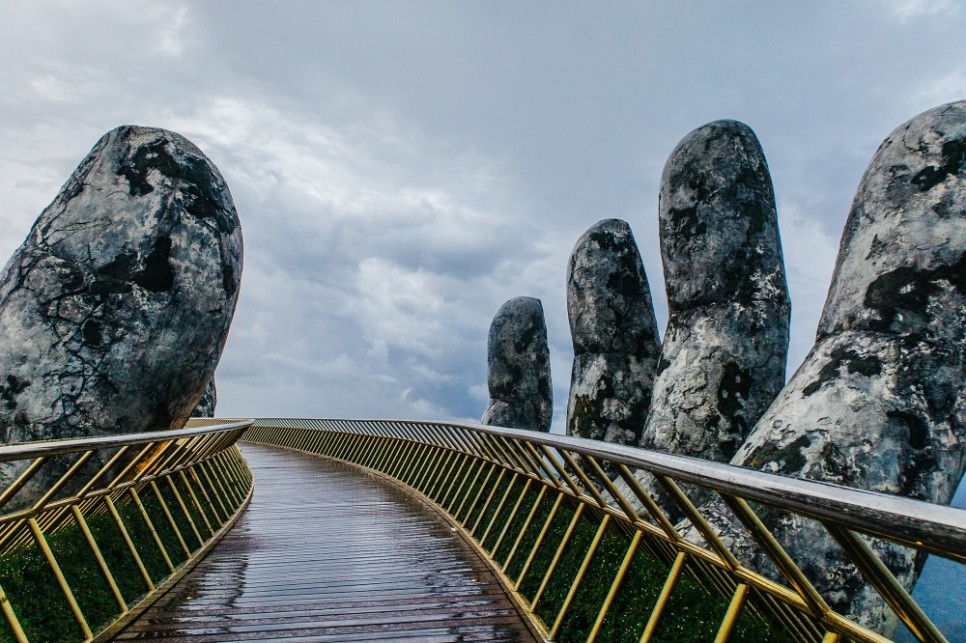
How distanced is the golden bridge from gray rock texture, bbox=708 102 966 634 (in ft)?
2.08

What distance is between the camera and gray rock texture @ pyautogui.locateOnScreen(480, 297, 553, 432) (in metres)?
17.7

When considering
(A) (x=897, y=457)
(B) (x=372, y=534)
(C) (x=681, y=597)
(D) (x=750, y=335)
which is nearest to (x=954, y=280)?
(A) (x=897, y=457)

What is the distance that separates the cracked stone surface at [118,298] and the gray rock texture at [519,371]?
1044 centimetres

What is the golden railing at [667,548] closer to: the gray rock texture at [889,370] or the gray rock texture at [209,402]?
the gray rock texture at [889,370]

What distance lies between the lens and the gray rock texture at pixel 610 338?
13.1 meters

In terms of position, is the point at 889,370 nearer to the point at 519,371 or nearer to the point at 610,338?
the point at 610,338

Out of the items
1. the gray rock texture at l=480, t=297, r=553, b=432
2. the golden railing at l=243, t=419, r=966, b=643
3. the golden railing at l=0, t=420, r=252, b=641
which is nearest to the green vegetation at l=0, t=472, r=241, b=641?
the golden railing at l=0, t=420, r=252, b=641

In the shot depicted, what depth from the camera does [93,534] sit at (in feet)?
18.6

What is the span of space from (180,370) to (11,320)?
154 cm

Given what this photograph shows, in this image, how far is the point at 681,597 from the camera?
3.96m

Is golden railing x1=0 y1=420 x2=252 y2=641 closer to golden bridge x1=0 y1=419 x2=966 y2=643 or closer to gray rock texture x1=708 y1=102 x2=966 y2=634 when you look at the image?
golden bridge x1=0 y1=419 x2=966 y2=643

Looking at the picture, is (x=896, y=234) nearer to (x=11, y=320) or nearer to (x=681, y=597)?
(x=681, y=597)

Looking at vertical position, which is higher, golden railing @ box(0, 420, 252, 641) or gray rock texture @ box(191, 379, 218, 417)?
golden railing @ box(0, 420, 252, 641)

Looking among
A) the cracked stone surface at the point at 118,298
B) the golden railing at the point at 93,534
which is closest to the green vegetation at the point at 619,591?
the golden railing at the point at 93,534
